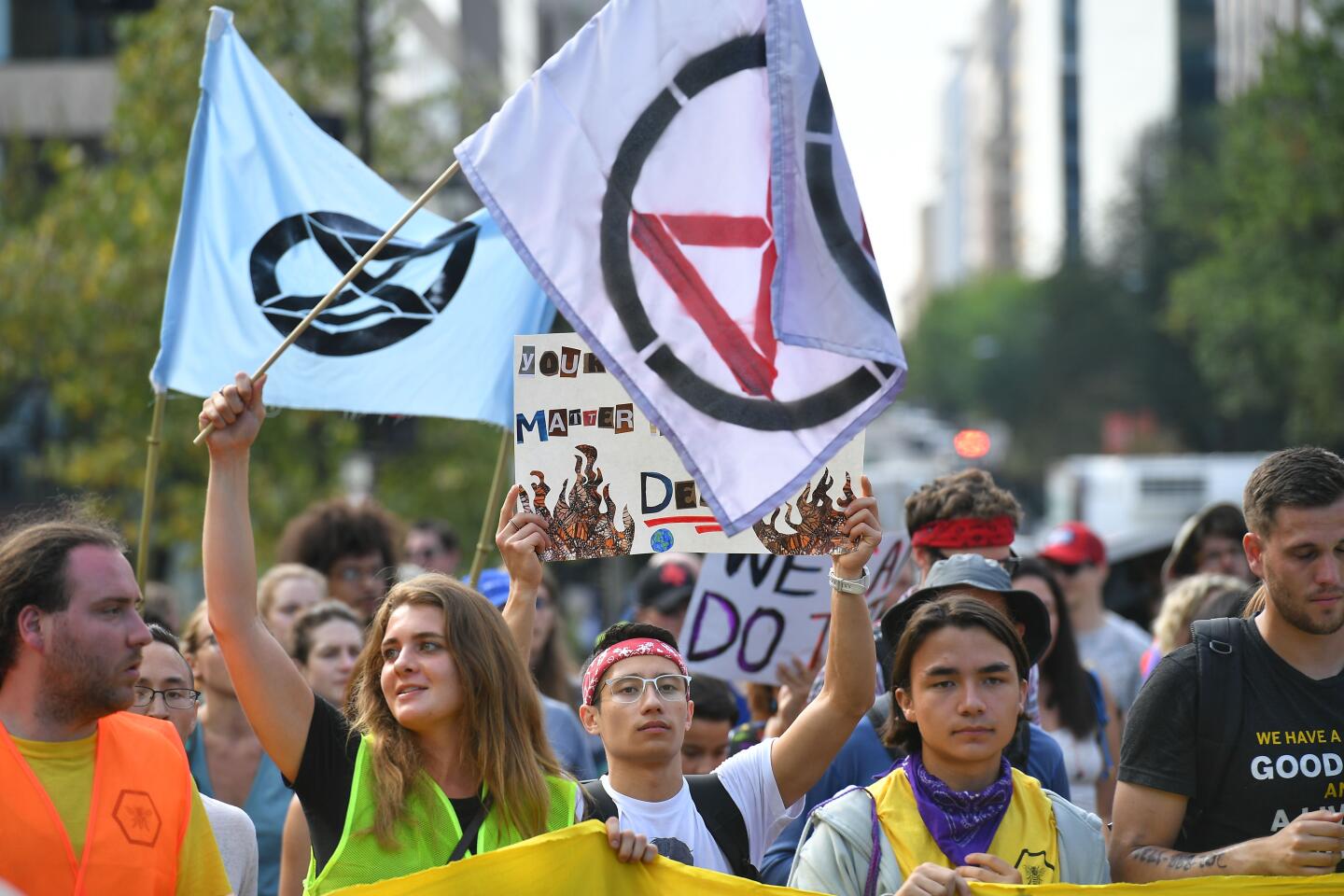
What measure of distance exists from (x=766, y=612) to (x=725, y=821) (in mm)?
2124

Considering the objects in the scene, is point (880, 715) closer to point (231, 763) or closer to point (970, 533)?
point (970, 533)

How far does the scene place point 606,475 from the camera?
4664 mm

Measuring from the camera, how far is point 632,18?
4637 millimetres

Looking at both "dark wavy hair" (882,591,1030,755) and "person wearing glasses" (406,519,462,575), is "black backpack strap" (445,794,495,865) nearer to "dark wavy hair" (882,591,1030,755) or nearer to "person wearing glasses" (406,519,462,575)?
"dark wavy hair" (882,591,1030,755)

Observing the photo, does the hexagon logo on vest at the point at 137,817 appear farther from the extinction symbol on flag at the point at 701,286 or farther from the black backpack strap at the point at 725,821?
the extinction symbol on flag at the point at 701,286

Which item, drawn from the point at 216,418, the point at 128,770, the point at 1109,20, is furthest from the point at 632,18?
the point at 1109,20

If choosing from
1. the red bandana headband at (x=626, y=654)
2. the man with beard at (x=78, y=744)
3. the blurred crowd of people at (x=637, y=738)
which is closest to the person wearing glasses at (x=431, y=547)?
the blurred crowd of people at (x=637, y=738)

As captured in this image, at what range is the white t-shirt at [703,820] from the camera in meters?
4.21

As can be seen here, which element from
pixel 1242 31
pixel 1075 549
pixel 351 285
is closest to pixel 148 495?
pixel 351 285

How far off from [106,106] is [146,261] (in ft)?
46.7

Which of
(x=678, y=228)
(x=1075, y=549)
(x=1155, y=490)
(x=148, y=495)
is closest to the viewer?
(x=678, y=228)

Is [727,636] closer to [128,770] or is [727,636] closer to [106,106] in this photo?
[128,770]

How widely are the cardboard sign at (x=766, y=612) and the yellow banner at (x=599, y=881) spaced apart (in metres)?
2.33

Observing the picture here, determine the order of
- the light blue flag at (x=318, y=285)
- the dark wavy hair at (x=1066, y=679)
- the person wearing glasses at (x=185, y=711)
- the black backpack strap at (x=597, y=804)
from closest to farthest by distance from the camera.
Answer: the black backpack strap at (x=597, y=804)
the person wearing glasses at (x=185, y=711)
the dark wavy hair at (x=1066, y=679)
the light blue flag at (x=318, y=285)
